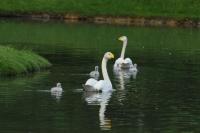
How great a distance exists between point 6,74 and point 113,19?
7532 centimetres

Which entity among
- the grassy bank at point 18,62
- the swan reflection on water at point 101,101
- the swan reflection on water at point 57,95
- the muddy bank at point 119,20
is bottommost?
the swan reflection on water at point 101,101

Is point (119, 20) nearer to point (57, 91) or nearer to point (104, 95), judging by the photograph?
point (104, 95)

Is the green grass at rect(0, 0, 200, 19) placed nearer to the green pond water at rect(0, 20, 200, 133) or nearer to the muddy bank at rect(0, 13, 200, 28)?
the muddy bank at rect(0, 13, 200, 28)

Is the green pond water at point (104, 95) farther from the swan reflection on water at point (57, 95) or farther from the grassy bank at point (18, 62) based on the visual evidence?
the grassy bank at point (18, 62)

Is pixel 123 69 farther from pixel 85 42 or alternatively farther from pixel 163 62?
pixel 85 42

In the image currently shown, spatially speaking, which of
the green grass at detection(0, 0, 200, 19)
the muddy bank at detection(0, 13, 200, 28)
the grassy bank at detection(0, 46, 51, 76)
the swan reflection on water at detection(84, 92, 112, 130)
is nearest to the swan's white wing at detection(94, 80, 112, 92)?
the swan reflection on water at detection(84, 92, 112, 130)

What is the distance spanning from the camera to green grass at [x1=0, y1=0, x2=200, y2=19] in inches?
4764

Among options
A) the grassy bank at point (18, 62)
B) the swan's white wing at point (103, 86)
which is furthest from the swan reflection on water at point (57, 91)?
the grassy bank at point (18, 62)

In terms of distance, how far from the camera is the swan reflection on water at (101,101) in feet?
97.5

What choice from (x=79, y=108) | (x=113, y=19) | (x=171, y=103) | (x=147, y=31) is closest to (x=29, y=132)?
(x=79, y=108)

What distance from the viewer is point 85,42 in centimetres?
8125

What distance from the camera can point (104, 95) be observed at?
39312 mm

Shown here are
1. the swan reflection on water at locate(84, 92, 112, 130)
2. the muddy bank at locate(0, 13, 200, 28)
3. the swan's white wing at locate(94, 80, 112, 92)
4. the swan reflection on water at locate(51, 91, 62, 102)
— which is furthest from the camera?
the muddy bank at locate(0, 13, 200, 28)

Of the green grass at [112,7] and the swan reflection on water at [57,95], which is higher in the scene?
the green grass at [112,7]
